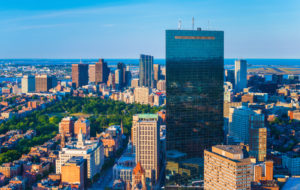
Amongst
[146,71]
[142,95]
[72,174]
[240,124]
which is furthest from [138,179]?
[146,71]

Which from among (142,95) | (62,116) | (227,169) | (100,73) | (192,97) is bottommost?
(62,116)

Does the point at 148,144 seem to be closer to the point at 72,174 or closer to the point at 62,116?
the point at 72,174

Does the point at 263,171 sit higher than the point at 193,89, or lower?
lower

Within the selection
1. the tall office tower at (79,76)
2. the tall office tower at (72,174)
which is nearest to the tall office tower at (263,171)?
the tall office tower at (72,174)

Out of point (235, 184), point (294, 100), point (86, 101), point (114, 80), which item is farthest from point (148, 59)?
point (235, 184)

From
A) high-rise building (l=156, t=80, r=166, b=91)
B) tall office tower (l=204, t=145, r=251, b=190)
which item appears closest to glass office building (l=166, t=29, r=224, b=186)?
tall office tower (l=204, t=145, r=251, b=190)

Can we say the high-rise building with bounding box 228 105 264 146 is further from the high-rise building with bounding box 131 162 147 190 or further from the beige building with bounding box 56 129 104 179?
the beige building with bounding box 56 129 104 179
